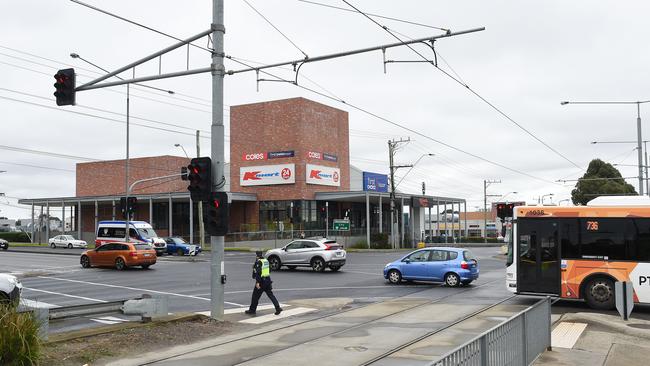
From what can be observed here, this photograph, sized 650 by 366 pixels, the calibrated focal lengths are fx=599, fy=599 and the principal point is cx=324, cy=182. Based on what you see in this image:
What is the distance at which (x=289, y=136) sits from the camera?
2317 inches

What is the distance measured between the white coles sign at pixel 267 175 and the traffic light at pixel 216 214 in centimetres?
4380

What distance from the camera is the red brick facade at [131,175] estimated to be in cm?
6881

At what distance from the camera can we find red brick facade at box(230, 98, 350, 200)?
2298 inches

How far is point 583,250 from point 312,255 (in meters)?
14.5

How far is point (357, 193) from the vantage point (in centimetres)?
5612

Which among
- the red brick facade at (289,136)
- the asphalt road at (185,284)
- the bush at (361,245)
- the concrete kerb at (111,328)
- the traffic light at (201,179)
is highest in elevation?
the red brick facade at (289,136)

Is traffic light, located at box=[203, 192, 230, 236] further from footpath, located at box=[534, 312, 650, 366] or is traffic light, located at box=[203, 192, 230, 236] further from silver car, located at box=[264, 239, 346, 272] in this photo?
silver car, located at box=[264, 239, 346, 272]

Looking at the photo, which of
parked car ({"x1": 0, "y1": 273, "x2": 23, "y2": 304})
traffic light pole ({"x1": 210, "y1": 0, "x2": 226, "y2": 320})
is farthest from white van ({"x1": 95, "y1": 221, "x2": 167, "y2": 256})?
traffic light pole ({"x1": 210, "y1": 0, "x2": 226, "y2": 320})

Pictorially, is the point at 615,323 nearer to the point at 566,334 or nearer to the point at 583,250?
the point at 566,334

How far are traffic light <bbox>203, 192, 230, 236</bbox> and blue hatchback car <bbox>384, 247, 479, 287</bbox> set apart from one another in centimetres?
1008

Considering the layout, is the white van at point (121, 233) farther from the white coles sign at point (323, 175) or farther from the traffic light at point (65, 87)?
the traffic light at point (65, 87)

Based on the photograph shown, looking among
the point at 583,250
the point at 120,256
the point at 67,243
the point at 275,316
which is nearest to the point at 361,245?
the point at 67,243

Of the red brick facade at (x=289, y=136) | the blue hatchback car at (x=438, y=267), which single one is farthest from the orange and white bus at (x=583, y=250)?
the red brick facade at (x=289, y=136)

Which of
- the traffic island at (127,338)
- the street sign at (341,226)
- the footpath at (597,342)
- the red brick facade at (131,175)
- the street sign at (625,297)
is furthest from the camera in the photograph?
the red brick facade at (131,175)
